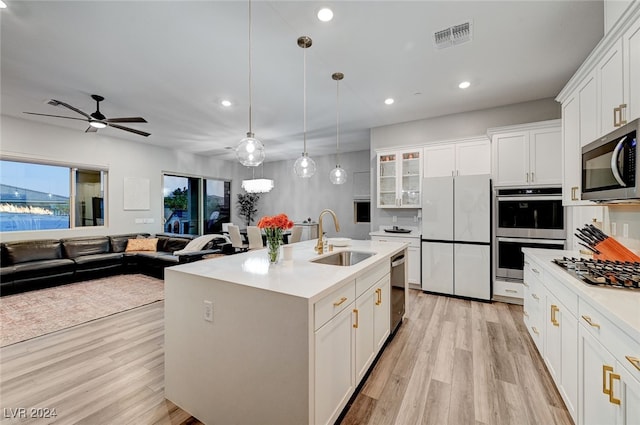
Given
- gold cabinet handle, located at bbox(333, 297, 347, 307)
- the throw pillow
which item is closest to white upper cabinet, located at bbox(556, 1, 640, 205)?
gold cabinet handle, located at bbox(333, 297, 347, 307)

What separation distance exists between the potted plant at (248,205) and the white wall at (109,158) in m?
1.46

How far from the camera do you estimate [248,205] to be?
Answer: 9.19 meters

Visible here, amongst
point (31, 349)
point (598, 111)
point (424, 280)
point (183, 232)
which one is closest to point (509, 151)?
point (598, 111)

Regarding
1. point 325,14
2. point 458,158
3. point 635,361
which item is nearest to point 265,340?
point 635,361

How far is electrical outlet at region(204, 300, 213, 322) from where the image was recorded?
5.41ft

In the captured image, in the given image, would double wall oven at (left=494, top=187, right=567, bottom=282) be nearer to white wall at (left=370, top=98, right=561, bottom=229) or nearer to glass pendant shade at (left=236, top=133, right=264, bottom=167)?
white wall at (left=370, top=98, right=561, bottom=229)

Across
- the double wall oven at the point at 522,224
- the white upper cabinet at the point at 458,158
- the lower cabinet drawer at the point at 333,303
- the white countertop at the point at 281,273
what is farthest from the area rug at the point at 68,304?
the double wall oven at the point at 522,224

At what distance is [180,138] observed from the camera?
6180 millimetres

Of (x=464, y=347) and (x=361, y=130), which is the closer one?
(x=464, y=347)

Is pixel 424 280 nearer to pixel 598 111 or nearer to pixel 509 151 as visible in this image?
pixel 509 151

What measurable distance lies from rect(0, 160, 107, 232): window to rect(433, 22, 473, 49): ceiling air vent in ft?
22.5

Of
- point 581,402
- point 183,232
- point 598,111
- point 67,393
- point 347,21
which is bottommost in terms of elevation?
point 67,393

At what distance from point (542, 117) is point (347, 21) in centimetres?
351

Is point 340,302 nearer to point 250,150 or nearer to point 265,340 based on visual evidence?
point 265,340
